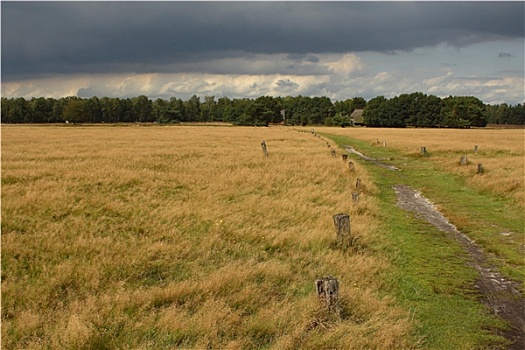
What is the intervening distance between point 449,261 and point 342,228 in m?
2.66

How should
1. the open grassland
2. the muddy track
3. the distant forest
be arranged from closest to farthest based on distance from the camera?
the muddy track, the open grassland, the distant forest

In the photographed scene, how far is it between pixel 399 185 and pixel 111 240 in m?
15.8

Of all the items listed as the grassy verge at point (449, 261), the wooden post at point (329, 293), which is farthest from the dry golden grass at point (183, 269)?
the grassy verge at point (449, 261)

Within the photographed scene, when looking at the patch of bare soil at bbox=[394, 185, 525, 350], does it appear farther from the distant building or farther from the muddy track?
the distant building

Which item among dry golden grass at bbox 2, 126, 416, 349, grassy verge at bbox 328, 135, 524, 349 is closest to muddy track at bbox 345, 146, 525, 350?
grassy verge at bbox 328, 135, 524, 349

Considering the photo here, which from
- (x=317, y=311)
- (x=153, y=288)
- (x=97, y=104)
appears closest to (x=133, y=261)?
(x=153, y=288)

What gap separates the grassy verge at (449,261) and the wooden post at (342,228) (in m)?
1.04

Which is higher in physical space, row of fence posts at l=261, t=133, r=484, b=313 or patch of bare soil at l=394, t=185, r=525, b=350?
row of fence posts at l=261, t=133, r=484, b=313

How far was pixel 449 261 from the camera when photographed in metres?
10.1

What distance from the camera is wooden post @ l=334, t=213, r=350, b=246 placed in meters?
10.5

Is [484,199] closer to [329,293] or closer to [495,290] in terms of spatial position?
[495,290]

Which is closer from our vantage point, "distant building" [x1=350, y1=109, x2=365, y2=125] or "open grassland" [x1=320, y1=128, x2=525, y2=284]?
"open grassland" [x1=320, y1=128, x2=525, y2=284]

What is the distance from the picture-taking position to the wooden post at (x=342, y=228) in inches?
413

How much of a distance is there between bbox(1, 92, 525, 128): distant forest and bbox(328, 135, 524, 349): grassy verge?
11193cm
